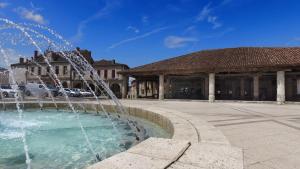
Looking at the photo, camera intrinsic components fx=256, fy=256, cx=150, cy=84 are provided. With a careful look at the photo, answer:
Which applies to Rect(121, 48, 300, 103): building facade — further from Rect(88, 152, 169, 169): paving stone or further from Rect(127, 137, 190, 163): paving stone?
Rect(88, 152, 169, 169): paving stone

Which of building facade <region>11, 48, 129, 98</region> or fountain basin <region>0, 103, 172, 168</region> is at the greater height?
building facade <region>11, 48, 129, 98</region>

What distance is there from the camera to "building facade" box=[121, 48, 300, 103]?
2183cm

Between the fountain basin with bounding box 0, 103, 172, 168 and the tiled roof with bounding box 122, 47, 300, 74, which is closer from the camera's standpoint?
the fountain basin with bounding box 0, 103, 172, 168

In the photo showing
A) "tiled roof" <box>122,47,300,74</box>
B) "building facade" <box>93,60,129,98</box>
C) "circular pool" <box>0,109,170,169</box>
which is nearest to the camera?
"circular pool" <box>0,109,170,169</box>

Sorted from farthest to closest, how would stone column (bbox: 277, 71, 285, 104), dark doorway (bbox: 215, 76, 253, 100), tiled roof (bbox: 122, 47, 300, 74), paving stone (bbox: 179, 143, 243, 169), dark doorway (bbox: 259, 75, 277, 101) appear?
1. dark doorway (bbox: 215, 76, 253, 100)
2. dark doorway (bbox: 259, 75, 277, 101)
3. tiled roof (bbox: 122, 47, 300, 74)
4. stone column (bbox: 277, 71, 285, 104)
5. paving stone (bbox: 179, 143, 243, 169)

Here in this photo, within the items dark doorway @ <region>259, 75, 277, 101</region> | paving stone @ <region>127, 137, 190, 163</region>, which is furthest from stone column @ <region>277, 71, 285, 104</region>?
paving stone @ <region>127, 137, 190, 163</region>

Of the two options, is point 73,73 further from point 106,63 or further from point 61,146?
point 61,146

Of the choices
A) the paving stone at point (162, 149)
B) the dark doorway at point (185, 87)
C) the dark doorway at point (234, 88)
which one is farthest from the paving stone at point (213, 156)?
the dark doorway at point (185, 87)

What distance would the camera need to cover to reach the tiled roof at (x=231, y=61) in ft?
71.5

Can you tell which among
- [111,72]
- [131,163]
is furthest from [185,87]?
[131,163]

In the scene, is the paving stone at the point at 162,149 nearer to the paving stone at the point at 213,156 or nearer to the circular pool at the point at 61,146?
the paving stone at the point at 213,156

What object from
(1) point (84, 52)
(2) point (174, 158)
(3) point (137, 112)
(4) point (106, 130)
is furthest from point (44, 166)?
(1) point (84, 52)

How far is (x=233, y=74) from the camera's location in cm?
2666

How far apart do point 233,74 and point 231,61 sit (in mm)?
2440
